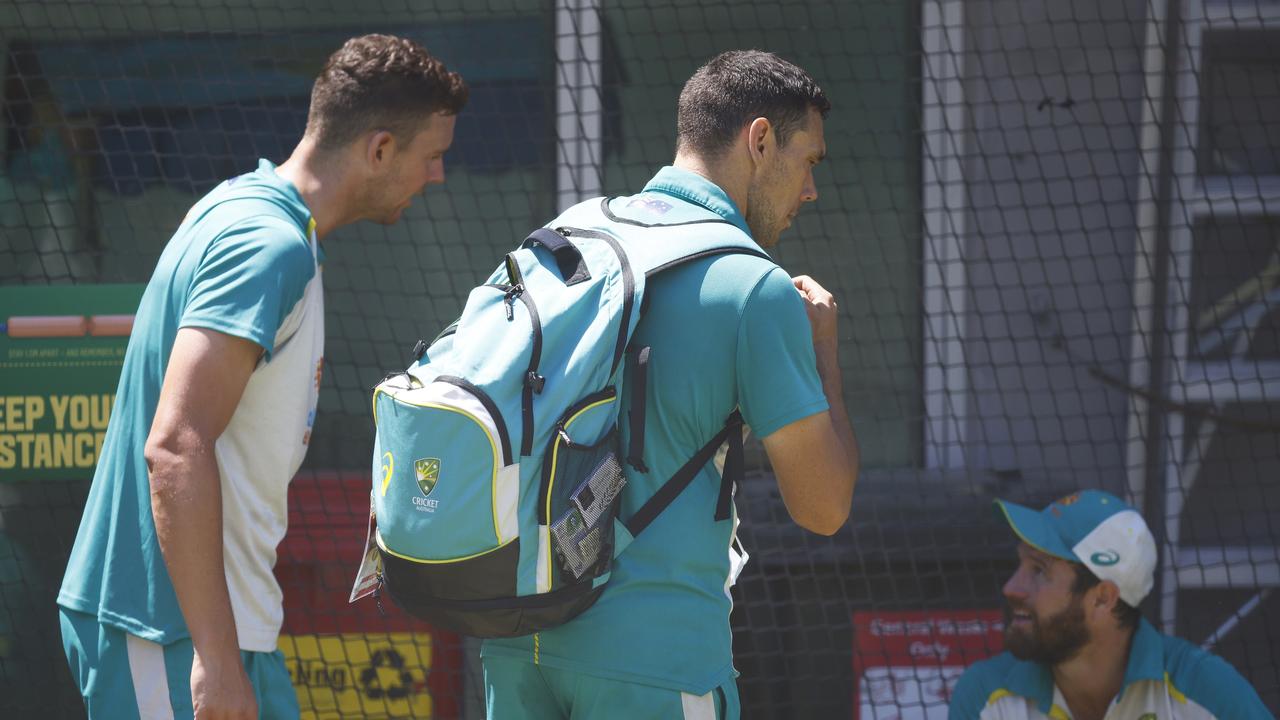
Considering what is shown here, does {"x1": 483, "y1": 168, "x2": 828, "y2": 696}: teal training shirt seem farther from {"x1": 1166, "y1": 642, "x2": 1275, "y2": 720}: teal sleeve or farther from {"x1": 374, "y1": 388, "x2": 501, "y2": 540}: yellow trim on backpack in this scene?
{"x1": 1166, "y1": 642, "x2": 1275, "y2": 720}: teal sleeve

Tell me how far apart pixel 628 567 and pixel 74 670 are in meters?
1.08

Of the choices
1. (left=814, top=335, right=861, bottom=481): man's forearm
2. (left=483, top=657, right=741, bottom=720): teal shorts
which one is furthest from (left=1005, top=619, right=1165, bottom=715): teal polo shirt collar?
(left=483, top=657, right=741, bottom=720): teal shorts

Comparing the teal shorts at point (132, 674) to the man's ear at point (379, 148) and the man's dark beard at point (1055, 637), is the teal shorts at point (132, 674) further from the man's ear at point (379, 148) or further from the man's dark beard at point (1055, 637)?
the man's dark beard at point (1055, 637)

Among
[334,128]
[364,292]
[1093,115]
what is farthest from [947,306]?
[334,128]

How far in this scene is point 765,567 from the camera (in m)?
4.13

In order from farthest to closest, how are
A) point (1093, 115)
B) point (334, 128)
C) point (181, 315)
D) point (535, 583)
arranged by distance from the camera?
point (1093, 115), point (334, 128), point (181, 315), point (535, 583)

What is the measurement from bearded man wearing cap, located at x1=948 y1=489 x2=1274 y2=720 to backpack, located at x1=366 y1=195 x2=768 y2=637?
1.94m

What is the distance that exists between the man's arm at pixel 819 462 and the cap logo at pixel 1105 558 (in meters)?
1.75

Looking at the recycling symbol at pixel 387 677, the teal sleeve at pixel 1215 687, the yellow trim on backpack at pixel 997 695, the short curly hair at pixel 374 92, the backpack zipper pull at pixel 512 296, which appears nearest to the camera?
the backpack zipper pull at pixel 512 296

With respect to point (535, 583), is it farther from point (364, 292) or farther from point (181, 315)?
point (364, 292)

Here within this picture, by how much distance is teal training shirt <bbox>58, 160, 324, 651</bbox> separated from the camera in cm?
220

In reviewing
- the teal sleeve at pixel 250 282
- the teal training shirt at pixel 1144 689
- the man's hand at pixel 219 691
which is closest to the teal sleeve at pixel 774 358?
the teal sleeve at pixel 250 282

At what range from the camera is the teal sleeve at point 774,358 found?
1918mm

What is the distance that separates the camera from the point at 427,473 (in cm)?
188
